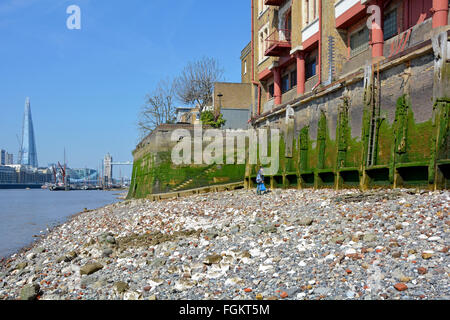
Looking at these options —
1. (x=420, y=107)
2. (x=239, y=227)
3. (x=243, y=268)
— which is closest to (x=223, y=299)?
(x=243, y=268)

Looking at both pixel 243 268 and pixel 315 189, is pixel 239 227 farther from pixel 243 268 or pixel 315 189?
pixel 315 189

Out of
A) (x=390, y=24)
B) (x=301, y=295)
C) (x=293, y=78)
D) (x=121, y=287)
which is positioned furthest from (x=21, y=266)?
(x=293, y=78)

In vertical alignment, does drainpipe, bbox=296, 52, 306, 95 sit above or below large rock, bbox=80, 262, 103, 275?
above

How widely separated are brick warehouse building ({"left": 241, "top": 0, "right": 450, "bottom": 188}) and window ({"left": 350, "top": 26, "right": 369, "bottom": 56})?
49 millimetres

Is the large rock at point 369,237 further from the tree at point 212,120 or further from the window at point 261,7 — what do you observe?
the tree at point 212,120

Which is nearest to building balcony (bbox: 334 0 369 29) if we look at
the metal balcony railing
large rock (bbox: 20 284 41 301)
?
the metal balcony railing

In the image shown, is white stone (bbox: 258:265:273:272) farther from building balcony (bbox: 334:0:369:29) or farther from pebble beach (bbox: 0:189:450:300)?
building balcony (bbox: 334:0:369:29)

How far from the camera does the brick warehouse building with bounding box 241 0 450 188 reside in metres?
12.0

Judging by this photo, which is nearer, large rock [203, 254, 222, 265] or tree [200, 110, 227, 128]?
large rock [203, 254, 222, 265]

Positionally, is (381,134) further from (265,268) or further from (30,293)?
(30,293)

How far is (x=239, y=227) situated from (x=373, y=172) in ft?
20.9

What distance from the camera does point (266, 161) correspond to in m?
24.7

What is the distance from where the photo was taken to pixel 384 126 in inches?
552

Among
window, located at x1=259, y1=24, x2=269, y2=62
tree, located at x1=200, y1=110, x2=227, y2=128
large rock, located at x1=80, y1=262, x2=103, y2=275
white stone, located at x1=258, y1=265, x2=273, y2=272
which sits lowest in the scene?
large rock, located at x1=80, y1=262, x2=103, y2=275
